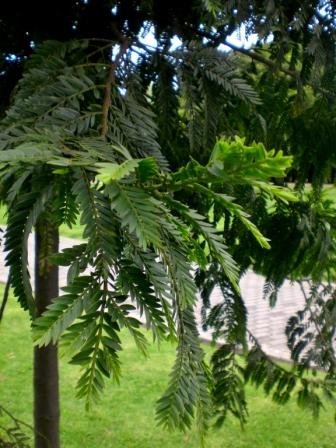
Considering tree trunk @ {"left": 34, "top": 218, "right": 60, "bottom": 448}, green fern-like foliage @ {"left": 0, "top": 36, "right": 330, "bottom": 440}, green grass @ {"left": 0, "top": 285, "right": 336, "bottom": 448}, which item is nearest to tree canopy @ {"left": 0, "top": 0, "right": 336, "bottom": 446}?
green fern-like foliage @ {"left": 0, "top": 36, "right": 330, "bottom": 440}

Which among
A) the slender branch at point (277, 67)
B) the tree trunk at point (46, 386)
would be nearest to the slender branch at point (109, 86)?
the slender branch at point (277, 67)

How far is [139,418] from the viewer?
5039 millimetres

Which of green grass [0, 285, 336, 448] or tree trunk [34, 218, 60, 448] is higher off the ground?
tree trunk [34, 218, 60, 448]

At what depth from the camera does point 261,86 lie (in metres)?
2.16

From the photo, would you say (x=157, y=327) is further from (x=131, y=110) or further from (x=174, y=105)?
(x=174, y=105)

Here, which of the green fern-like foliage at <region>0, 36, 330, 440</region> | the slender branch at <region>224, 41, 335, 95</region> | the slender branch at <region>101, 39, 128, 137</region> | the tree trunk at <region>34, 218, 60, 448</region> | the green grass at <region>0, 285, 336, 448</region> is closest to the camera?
the green fern-like foliage at <region>0, 36, 330, 440</region>

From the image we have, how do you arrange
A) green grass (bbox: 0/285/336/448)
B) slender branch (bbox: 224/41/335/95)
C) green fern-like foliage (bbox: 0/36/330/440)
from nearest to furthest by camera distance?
green fern-like foliage (bbox: 0/36/330/440)
slender branch (bbox: 224/41/335/95)
green grass (bbox: 0/285/336/448)

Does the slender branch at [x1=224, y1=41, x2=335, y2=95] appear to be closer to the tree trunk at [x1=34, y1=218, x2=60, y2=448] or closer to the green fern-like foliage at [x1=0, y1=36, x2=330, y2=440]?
the green fern-like foliage at [x1=0, y1=36, x2=330, y2=440]

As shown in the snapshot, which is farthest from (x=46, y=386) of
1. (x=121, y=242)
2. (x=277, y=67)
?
(x=121, y=242)

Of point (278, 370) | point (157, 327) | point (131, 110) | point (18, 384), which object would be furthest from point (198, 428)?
point (18, 384)

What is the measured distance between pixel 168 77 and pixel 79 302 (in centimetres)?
103

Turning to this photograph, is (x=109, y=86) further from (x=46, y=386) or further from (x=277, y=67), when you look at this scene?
(x=46, y=386)

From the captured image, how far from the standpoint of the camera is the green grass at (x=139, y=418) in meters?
4.68

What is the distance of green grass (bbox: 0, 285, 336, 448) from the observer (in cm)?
468
